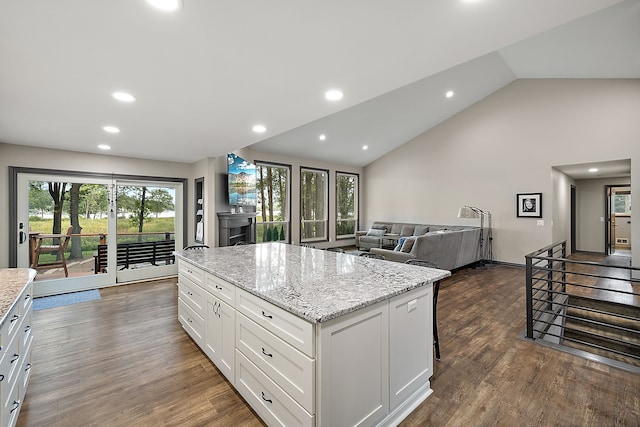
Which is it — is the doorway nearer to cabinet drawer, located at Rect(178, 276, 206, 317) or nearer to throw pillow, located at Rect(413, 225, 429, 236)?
throw pillow, located at Rect(413, 225, 429, 236)

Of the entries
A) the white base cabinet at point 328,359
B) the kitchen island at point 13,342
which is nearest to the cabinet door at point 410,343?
the white base cabinet at point 328,359

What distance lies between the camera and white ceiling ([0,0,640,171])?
1.42 metres

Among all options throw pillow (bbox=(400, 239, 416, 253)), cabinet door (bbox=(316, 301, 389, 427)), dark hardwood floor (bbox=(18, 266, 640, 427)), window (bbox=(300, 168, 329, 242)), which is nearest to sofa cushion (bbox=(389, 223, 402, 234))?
window (bbox=(300, 168, 329, 242))

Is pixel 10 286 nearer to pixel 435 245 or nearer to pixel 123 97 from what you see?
pixel 123 97

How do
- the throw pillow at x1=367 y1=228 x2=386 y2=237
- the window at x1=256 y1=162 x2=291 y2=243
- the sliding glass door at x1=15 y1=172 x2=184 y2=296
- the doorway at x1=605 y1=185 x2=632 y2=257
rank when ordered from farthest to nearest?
the throw pillow at x1=367 y1=228 x2=386 y2=237 → the doorway at x1=605 y1=185 x2=632 y2=257 → the window at x1=256 y1=162 x2=291 y2=243 → the sliding glass door at x1=15 y1=172 x2=184 y2=296

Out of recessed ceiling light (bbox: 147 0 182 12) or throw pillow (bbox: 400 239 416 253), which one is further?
throw pillow (bbox: 400 239 416 253)

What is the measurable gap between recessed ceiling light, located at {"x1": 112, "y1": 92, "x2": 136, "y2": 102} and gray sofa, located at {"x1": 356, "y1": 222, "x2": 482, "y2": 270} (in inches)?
152

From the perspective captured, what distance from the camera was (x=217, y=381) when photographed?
7.31 feet

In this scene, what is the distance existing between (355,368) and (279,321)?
481 mm

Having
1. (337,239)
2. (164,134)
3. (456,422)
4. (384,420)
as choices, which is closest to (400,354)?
(384,420)

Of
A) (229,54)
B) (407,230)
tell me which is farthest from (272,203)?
(229,54)

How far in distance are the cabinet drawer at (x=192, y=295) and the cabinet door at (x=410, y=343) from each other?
1.67 metres

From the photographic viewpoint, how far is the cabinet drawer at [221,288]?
205 centimetres

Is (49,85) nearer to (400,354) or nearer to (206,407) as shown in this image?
(206,407)
